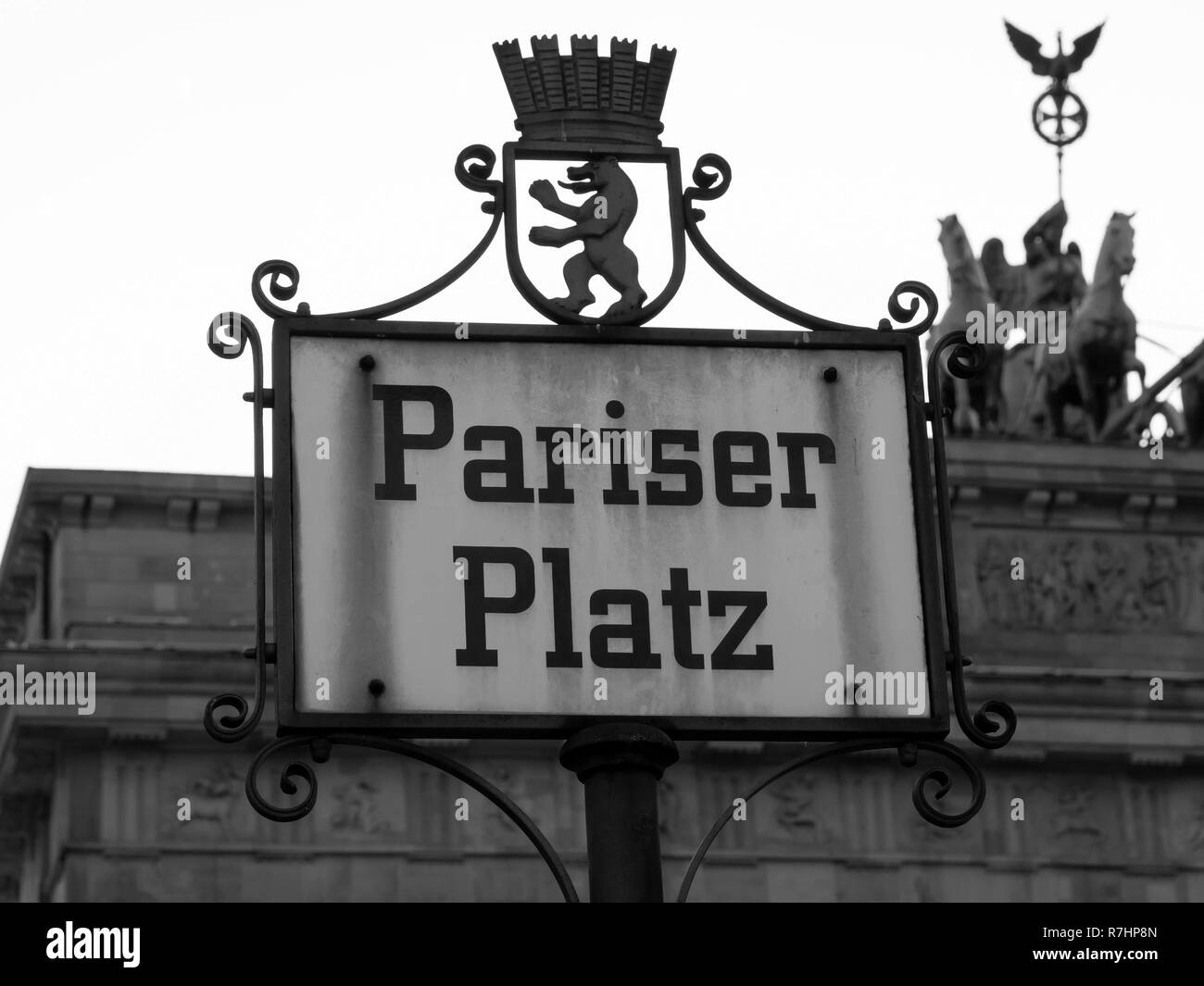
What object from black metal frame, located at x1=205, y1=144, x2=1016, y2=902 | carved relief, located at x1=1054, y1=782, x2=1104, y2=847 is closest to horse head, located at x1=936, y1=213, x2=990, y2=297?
carved relief, located at x1=1054, y1=782, x2=1104, y2=847

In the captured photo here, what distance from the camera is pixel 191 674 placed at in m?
37.7

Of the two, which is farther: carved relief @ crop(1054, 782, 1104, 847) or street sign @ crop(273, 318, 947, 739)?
carved relief @ crop(1054, 782, 1104, 847)

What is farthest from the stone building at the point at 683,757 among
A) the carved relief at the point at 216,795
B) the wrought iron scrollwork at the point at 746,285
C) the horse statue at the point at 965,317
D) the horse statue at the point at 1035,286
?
the wrought iron scrollwork at the point at 746,285

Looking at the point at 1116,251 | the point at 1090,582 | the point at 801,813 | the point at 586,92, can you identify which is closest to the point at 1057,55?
the point at 1116,251

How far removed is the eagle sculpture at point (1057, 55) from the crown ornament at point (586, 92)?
1556 inches

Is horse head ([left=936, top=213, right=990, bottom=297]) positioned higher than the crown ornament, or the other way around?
horse head ([left=936, top=213, right=990, bottom=297])

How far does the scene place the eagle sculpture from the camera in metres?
45.0

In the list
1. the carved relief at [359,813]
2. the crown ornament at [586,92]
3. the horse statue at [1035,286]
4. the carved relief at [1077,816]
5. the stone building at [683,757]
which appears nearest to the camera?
the crown ornament at [586,92]

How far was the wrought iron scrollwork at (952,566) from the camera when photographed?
5551mm

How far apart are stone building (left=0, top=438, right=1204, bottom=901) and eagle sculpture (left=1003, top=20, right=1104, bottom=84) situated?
5.34m

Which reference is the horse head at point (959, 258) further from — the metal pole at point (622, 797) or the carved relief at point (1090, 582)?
the metal pole at point (622, 797)

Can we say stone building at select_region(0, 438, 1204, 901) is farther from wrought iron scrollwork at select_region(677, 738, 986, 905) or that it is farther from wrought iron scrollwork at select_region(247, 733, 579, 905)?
wrought iron scrollwork at select_region(247, 733, 579, 905)

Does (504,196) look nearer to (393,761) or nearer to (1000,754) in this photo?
(393,761)

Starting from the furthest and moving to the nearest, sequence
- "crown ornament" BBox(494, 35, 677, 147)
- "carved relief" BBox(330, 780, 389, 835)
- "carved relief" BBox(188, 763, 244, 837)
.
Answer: "carved relief" BBox(330, 780, 389, 835), "carved relief" BBox(188, 763, 244, 837), "crown ornament" BBox(494, 35, 677, 147)
